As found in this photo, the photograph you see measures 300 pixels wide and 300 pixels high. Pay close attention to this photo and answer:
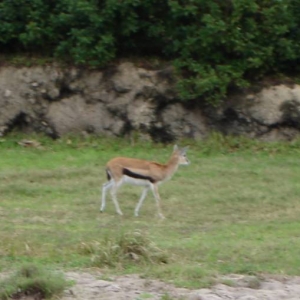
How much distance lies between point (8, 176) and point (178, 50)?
531 centimetres

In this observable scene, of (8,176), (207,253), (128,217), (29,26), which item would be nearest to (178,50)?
(29,26)

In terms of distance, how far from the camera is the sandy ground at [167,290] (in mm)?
10109

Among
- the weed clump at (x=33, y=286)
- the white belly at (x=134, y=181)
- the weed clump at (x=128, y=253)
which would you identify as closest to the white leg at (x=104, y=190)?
the white belly at (x=134, y=181)

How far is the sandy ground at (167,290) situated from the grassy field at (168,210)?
243 millimetres

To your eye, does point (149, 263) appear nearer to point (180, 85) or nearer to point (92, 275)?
point (92, 275)

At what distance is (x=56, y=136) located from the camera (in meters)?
21.0

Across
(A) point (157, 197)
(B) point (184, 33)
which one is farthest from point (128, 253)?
(B) point (184, 33)

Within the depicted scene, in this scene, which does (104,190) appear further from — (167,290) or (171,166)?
(167,290)

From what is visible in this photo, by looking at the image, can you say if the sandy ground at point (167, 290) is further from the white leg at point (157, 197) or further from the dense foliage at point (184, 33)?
the dense foliage at point (184, 33)

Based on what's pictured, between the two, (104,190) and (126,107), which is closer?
(104,190)

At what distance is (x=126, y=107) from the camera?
68.7 feet

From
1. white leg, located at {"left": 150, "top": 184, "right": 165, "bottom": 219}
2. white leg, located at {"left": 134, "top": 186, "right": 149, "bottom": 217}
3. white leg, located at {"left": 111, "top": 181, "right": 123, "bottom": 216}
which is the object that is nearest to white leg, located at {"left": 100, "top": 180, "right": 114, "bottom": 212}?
white leg, located at {"left": 111, "top": 181, "right": 123, "bottom": 216}

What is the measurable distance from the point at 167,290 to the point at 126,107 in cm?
1090

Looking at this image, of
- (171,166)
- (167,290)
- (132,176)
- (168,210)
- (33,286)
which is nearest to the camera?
(33,286)
